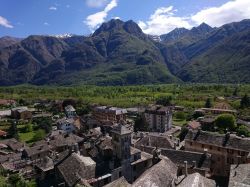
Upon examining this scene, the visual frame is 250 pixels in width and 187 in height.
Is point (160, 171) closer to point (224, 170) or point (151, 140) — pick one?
point (224, 170)

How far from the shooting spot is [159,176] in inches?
1679

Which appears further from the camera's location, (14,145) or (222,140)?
(14,145)

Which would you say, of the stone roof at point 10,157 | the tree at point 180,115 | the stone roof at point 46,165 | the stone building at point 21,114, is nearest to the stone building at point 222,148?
the stone roof at point 46,165

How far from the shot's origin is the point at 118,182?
4097cm

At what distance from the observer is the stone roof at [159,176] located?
4019 centimetres

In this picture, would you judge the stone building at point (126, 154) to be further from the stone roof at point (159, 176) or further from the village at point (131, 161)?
the stone roof at point (159, 176)

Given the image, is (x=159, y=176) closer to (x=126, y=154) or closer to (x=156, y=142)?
(x=126, y=154)

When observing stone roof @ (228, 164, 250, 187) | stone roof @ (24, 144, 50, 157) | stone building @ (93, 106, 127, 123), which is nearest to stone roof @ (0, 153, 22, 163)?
stone roof @ (24, 144, 50, 157)

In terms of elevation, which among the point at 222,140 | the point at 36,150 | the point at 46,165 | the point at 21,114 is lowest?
the point at 36,150

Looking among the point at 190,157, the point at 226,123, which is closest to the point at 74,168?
the point at 190,157

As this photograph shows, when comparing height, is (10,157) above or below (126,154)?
below

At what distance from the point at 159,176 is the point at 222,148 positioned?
21.0 metres

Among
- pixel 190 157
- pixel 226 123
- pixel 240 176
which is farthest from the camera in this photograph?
pixel 226 123

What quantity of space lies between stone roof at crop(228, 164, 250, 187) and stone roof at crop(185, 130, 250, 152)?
14.2 meters
